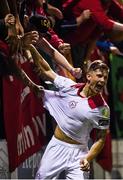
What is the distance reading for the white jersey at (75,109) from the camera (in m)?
7.02

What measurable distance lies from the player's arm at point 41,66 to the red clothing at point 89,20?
1.17 meters

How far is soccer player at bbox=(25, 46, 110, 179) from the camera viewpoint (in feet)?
23.0

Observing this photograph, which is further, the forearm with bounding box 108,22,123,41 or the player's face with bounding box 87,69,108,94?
the forearm with bounding box 108,22,123,41

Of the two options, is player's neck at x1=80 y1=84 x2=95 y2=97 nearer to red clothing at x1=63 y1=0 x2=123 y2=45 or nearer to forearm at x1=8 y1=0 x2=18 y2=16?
forearm at x1=8 y1=0 x2=18 y2=16

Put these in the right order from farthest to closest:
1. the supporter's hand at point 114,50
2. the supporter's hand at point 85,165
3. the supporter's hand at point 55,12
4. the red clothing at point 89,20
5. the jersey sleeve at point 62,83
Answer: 1. the supporter's hand at point 114,50
2. the red clothing at point 89,20
3. the supporter's hand at point 55,12
4. the jersey sleeve at point 62,83
5. the supporter's hand at point 85,165

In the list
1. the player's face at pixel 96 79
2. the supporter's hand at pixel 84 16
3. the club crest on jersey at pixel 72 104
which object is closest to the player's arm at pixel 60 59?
the player's face at pixel 96 79

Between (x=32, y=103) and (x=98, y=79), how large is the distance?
147 centimetres

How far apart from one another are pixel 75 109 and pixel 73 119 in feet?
0.33

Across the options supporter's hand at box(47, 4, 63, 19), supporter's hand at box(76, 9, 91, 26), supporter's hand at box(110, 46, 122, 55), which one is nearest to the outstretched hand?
supporter's hand at box(47, 4, 63, 19)

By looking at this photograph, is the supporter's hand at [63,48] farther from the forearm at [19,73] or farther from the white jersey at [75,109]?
the forearm at [19,73]

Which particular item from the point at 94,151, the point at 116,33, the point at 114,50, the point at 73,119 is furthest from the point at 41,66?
the point at 114,50

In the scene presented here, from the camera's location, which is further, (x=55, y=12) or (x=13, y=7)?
(x=55, y=12)

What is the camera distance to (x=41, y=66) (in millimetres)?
7055

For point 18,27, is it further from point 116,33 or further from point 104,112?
point 116,33
